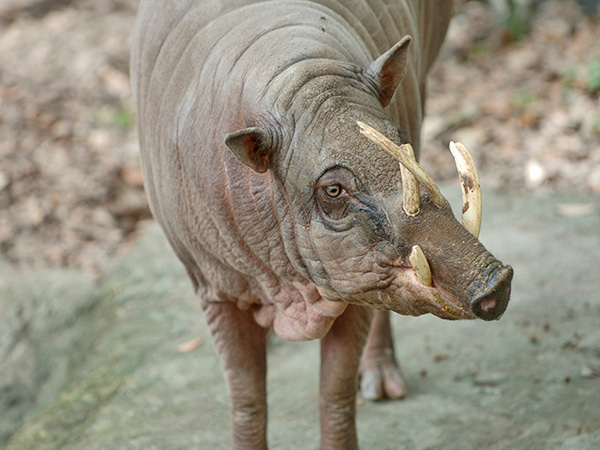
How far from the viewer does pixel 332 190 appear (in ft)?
7.73

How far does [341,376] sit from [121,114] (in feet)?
16.6

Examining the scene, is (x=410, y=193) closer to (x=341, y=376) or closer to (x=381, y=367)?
(x=341, y=376)

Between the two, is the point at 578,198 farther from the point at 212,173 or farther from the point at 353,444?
the point at 212,173

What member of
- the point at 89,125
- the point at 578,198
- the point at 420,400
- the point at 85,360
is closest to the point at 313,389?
the point at 420,400

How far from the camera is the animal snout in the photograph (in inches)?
82.8

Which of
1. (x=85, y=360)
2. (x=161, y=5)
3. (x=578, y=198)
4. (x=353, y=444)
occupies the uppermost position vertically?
(x=161, y=5)

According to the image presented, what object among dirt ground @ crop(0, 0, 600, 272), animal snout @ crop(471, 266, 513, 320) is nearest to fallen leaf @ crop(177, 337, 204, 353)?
dirt ground @ crop(0, 0, 600, 272)

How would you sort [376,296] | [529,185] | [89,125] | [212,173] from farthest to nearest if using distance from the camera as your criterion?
[89,125] → [529,185] → [212,173] → [376,296]

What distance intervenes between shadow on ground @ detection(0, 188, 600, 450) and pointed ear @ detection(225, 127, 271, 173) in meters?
1.66

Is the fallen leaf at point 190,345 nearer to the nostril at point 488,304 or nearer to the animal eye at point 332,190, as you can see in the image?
the animal eye at point 332,190

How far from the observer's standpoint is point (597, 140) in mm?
6305

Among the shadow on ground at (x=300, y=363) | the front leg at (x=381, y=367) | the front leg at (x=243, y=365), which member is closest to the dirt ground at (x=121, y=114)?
the shadow on ground at (x=300, y=363)

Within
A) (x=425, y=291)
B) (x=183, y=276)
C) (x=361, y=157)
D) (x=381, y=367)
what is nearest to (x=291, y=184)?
(x=361, y=157)

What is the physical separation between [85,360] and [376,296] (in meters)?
2.89
